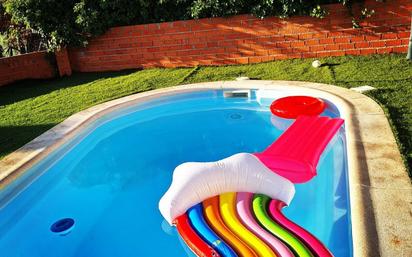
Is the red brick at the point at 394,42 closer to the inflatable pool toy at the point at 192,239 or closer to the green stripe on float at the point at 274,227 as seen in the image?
the green stripe on float at the point at 274,227

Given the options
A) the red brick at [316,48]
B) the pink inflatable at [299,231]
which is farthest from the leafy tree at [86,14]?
the pink inflatable at [299,231]

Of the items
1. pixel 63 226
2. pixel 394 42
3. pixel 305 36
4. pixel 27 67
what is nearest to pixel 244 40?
pixel 305 36

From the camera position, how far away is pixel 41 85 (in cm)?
1027

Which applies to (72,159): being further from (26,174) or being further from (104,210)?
(104,210)

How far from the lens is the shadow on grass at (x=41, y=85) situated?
361 inches

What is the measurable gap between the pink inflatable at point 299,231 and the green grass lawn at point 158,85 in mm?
1774

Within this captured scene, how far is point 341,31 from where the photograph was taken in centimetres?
869

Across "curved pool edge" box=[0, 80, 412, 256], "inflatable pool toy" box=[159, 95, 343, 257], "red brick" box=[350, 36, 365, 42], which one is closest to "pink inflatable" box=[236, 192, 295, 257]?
"inflatable pool toy" box=[159, 95, 343, 257]

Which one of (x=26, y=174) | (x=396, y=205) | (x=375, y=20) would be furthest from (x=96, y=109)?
(x=375, y=20)

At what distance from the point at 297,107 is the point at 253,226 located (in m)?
3.27

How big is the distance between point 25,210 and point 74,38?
6.93m

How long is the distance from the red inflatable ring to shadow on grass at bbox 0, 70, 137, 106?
16.8 ft

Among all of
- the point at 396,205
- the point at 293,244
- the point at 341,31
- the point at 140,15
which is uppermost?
the point at 140,15

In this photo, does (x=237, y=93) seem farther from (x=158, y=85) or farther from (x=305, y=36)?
(x=305, y=36)
